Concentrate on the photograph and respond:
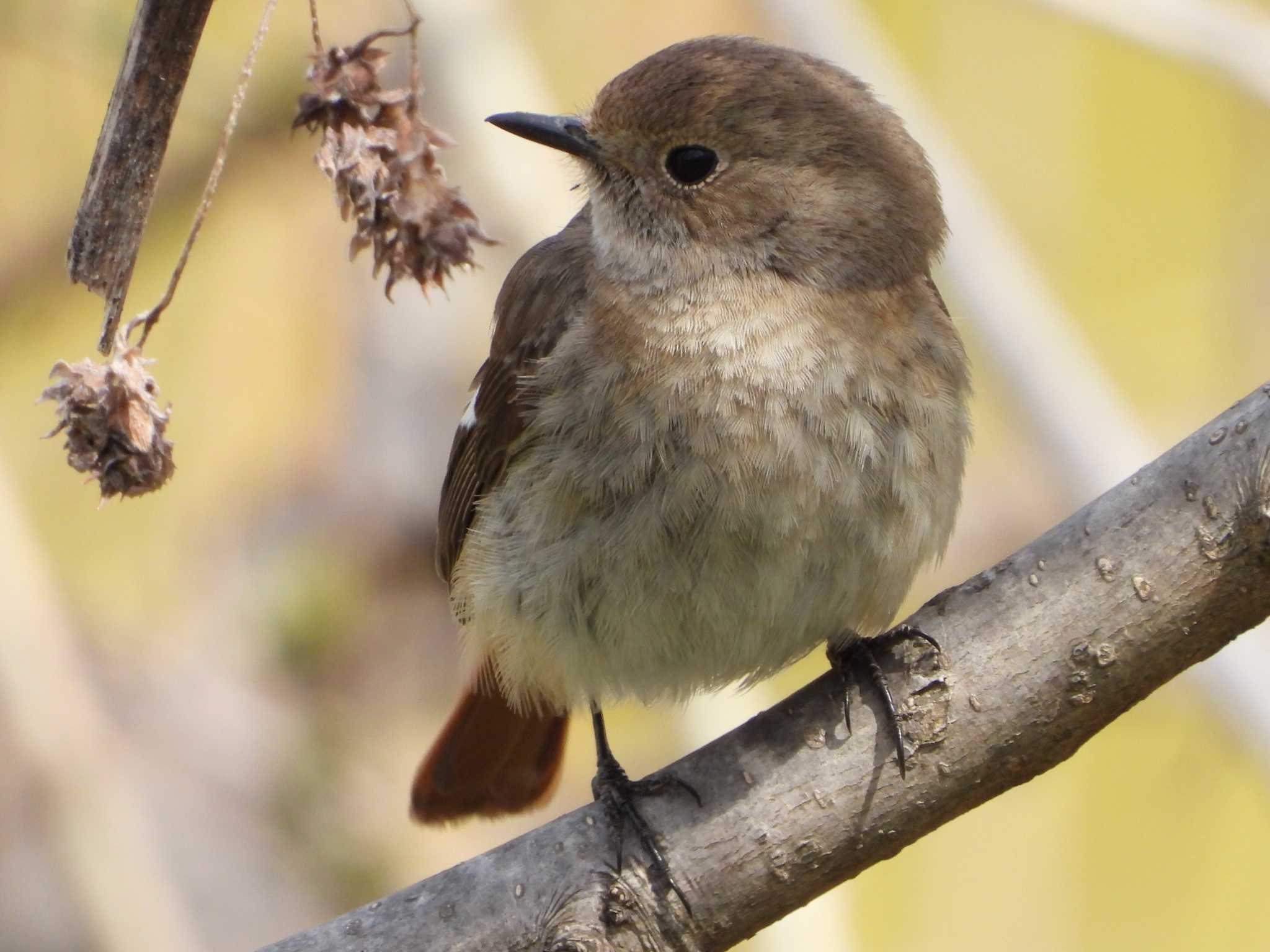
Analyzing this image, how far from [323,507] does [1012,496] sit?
2226mm

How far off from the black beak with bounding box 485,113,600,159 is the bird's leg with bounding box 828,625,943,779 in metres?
1.09

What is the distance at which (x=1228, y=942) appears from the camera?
18.7 ft

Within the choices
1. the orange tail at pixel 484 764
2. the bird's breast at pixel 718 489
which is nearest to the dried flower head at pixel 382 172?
the bird's breast at pixel 718 489

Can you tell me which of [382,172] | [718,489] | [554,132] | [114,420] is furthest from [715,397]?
[114,420]

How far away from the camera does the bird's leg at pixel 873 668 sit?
7.78 ft

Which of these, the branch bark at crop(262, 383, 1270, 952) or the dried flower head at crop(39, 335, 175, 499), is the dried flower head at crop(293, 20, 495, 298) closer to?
the dried flower head at crop(39, 335, 175, 499)

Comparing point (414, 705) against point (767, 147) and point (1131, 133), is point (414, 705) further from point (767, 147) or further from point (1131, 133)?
point (1131, 133)

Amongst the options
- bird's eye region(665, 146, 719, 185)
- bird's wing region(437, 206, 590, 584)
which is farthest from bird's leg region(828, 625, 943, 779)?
bird's eye region(665, 146, 719, 185)

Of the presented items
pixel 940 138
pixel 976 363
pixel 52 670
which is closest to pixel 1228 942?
pixel 976 363

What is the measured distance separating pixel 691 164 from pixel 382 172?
91cm

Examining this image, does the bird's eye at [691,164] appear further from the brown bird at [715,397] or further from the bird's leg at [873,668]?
the bird's leg at [873,668]

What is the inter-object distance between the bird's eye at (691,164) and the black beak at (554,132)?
15 centimetres

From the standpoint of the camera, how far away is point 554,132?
2.89 metres

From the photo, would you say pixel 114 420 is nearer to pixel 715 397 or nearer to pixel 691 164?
pixel 715 397
